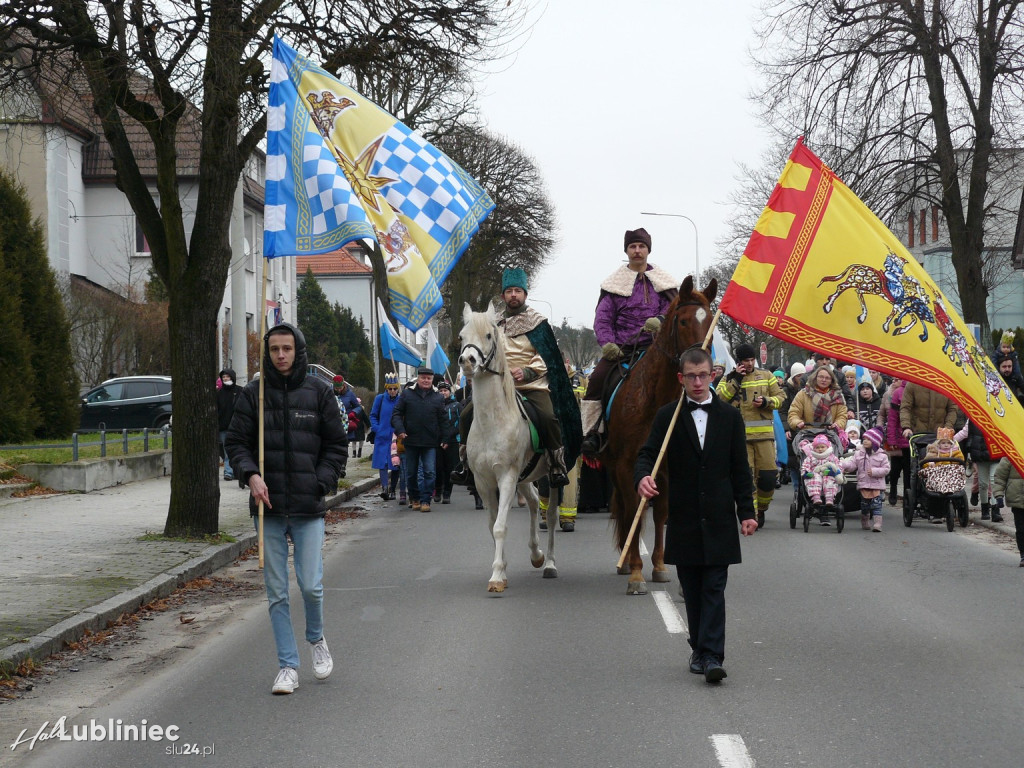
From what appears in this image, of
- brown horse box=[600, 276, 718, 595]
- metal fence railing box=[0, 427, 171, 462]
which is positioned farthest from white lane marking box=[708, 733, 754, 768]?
metal fence railing box=[0, 427, 171, 462]

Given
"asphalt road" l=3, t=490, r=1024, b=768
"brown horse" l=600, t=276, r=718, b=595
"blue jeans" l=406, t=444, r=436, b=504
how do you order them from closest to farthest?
1. "asphalt road" l=3, t=490, r=1024, b=768
2. "brown horse" l=600, t=276, r=718, b=595
3. "blue jeans" l=406, t=444, r=436, b=504

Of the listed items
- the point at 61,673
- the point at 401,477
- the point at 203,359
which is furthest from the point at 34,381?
the point at 61,673

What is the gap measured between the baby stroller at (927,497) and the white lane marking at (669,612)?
617 centimetres

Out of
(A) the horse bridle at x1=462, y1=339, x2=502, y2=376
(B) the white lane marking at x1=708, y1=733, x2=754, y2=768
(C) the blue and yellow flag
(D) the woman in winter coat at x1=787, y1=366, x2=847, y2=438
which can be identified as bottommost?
(B) the white lane marking at x1=708, y1=733, x2=754, y2=768

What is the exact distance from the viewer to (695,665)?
7.07 meters

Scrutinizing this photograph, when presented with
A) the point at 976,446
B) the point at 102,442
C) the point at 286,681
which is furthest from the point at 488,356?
the point at 102,442

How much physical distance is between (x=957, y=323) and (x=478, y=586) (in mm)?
4593

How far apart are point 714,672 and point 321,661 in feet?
7.26

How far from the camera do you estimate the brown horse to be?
31.2 feet

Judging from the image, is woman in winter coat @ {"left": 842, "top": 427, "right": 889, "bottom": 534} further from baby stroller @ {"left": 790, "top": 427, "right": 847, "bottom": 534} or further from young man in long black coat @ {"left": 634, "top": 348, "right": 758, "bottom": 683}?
young man in long black coat @ {"left": 634, "top": 348, "right": 758, "bottom": 683}

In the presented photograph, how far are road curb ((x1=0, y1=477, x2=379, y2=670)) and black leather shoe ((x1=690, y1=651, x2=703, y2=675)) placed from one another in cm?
398

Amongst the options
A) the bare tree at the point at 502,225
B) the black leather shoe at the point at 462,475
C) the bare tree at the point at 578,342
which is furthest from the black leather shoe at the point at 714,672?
the bare tree at the point at 578,342

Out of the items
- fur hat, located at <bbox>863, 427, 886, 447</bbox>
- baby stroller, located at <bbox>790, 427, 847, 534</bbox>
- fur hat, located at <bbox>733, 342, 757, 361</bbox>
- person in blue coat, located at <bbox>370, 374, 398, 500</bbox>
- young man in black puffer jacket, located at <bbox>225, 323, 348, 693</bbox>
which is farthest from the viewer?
person in blue coat, located at <bbox>370, 374, 398, 500</bbox>

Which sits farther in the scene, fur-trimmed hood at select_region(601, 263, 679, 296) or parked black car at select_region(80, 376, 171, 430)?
parked black car at select_region(80, 376, 171, 430)
